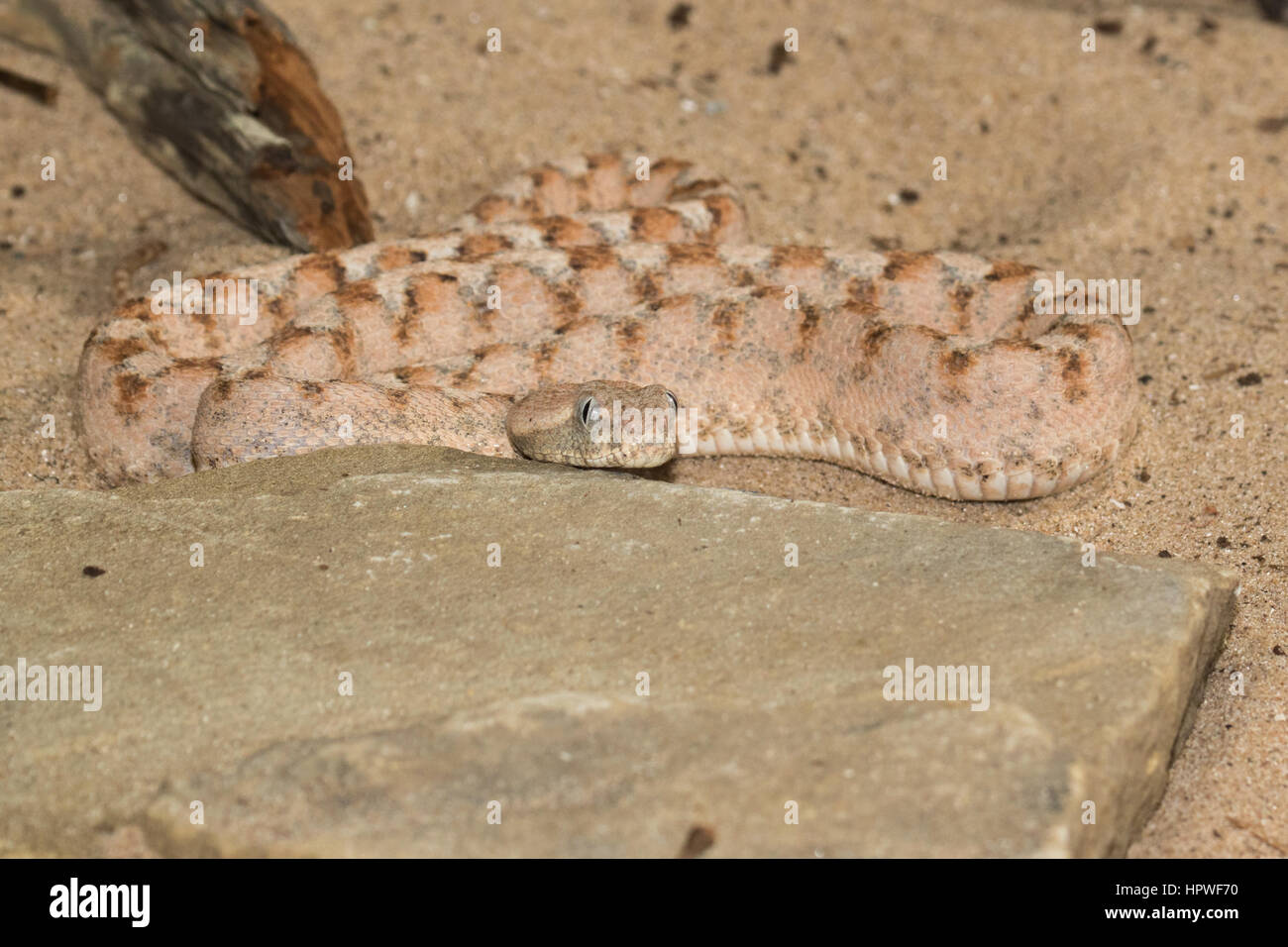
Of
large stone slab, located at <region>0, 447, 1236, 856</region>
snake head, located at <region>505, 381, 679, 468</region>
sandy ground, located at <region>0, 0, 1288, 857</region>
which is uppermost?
sandy ground, located at <region>0, 0, 1288, 857</region>

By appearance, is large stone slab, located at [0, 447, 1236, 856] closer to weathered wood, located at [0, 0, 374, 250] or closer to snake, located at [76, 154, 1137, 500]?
snake, located at [76, 154, 1137, 500]

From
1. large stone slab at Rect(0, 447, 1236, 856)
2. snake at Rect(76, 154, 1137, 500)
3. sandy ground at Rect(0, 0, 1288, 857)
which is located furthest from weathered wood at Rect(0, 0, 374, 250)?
large stone slab at Rect(0, 447, 1236, 856)

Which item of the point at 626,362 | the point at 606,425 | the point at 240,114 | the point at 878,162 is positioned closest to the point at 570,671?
the point at 606,425

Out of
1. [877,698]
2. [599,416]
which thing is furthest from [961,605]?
[599,416]

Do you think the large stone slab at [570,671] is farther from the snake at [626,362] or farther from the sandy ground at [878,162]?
the sandy ground at [878,162]

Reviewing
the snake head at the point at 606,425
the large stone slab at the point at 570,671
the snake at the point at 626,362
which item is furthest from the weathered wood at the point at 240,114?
the large stone slab at the point at 570,671
